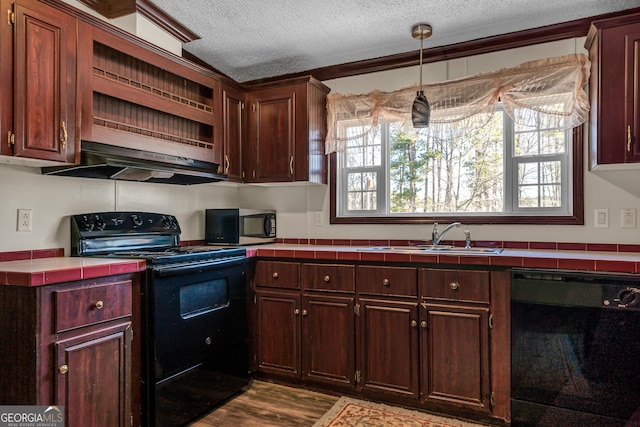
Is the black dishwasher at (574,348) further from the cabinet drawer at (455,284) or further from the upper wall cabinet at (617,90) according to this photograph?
the upper wall cabinet at (617,90)

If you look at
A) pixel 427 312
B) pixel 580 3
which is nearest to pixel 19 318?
pixel 427 312

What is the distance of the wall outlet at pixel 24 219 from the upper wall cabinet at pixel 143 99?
501 mm

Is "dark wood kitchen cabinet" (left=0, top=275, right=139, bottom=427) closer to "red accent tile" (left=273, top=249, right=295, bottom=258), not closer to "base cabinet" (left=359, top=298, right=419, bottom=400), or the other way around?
"red accent tile" (left=273, top=249, right=295, bottom=258)

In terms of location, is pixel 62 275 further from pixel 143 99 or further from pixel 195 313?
pixel 143 99

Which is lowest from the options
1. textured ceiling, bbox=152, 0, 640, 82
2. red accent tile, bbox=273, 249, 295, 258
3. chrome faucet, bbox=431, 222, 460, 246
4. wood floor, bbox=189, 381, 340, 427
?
wood floor, bbox=189, 381, 340, 427

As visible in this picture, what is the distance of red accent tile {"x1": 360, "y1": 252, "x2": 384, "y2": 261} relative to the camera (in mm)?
2477

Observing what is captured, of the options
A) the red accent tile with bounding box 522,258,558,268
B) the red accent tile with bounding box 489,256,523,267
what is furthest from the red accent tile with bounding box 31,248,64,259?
the red accent tile with bounding box 522,258,558,268

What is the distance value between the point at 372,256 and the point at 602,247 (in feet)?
4.57

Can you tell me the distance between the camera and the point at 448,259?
2.30 meters

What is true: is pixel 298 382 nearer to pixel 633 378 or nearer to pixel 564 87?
pixel 633 378

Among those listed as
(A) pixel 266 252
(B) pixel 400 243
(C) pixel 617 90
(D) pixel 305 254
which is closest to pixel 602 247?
(C) pixel 617 90

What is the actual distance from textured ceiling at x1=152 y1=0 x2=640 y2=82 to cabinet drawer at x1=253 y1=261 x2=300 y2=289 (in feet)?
5.19

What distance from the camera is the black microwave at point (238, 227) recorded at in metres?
3.20

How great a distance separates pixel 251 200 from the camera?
12.2 ft
